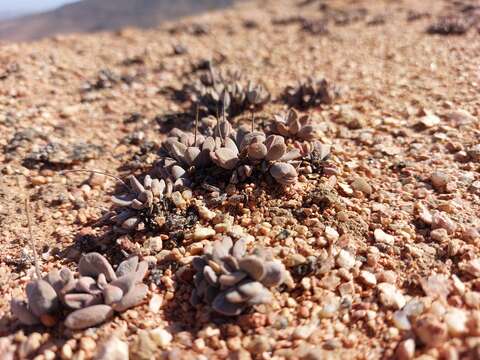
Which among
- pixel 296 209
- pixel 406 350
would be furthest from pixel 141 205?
pixel 406 350

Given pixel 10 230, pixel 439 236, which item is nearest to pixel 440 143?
pixel 439 236

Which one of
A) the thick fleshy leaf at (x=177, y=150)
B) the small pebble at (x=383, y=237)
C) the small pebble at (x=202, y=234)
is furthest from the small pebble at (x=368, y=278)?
the thick fleshy leaf at (x=177, y=150)

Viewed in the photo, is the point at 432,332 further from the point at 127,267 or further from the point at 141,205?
the point at 141,205

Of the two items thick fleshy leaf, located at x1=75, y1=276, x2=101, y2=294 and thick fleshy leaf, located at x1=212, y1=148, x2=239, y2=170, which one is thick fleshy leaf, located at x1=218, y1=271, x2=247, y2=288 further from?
thick fleshy leaf, located at x1=212, y1=148, x2=239, y2=170

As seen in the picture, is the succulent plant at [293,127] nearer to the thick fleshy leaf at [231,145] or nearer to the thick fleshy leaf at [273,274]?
the thick fleshy leaf at [231,145]

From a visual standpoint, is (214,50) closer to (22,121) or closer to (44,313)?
(22,121)

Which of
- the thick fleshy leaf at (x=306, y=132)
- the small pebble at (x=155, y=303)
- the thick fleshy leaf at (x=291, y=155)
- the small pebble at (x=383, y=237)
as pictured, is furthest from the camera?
the thick fleshy leaf at (x=306, y=132)
